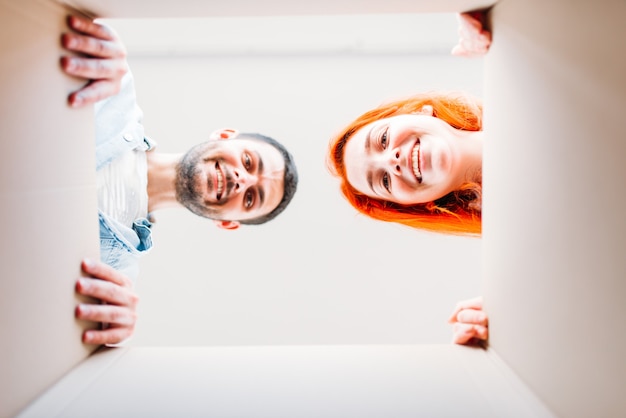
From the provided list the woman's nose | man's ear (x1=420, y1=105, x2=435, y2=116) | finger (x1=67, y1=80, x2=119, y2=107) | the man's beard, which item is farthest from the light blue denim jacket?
man's ear (x1=420, y1=105, x2=435, y2=116)

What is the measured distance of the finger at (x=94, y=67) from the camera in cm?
89

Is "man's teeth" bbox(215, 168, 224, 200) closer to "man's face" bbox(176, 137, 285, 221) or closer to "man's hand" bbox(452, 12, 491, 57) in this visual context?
"man's face" bbox(176, 137, 285, 221)

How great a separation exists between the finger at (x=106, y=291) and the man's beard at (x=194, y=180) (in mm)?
647

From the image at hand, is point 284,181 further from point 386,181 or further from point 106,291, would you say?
point 106,291

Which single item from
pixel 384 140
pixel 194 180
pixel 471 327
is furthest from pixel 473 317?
pixel 194 180

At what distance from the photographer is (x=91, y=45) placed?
0.93m

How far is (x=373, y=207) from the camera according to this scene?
5.65ft

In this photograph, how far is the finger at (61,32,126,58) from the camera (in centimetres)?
88

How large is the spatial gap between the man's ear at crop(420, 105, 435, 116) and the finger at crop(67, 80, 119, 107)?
87 cm

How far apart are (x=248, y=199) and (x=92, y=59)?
2.73 ft

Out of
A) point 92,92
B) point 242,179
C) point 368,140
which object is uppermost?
point 92,92

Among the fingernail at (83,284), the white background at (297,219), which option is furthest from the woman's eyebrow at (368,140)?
the fingernail at (83,284)

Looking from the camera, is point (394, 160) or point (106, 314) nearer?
point (106, 314)

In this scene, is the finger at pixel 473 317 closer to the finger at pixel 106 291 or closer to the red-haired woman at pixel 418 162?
the red-haired woman at pixel 418 162
